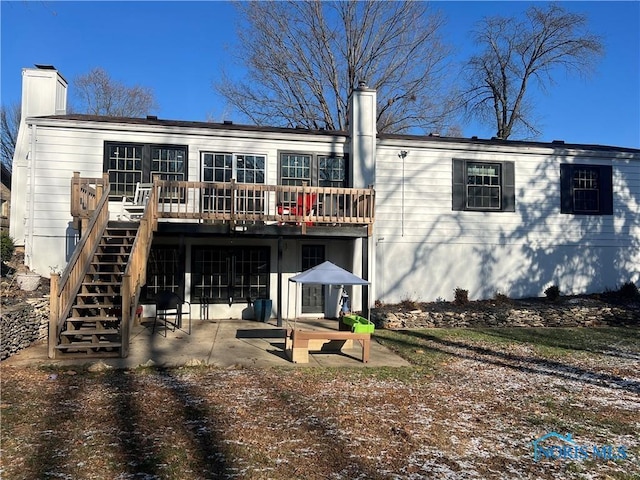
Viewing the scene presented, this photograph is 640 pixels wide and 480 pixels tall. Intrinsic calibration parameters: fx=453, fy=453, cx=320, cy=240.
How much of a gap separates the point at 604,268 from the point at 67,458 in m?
15.9

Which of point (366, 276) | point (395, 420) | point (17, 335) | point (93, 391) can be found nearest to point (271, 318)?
point (366, 276)

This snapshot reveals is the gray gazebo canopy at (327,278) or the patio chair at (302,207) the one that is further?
the patio chair at (302,207)

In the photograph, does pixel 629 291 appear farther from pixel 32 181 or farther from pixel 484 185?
pixel 32 181

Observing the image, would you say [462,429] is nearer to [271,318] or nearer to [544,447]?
[544,447]

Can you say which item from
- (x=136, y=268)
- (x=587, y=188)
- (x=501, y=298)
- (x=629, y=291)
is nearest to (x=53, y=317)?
(x=136, y=268)

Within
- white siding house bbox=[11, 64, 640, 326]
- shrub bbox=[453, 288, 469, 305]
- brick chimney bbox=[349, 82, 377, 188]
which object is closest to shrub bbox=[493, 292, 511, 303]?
white siding house bbox=[11, 64, 640, 326]

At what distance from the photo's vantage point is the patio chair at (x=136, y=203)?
11.6m

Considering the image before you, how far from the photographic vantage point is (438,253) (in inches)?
552

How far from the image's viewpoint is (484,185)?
14.4 metres

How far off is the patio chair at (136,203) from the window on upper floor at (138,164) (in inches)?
10.2

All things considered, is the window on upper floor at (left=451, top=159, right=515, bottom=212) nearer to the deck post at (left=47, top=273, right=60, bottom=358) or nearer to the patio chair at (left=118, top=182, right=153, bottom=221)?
the patio chair at (left=118, top=182, right=153, bottom=221)

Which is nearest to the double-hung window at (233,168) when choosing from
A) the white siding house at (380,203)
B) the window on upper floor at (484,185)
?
the white siding house at (380,203)

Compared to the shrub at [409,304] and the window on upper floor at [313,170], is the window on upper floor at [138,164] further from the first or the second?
the shrub at [409,304]

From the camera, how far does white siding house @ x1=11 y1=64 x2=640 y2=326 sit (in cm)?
1204
